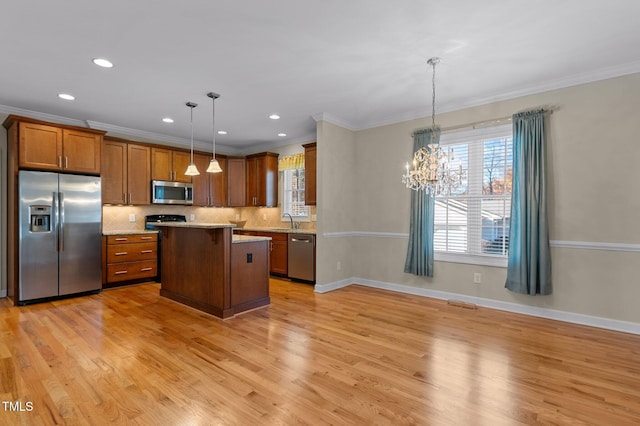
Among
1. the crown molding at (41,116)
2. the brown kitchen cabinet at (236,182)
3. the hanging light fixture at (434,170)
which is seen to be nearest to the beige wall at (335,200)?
the hanging light fixture at (434,170)

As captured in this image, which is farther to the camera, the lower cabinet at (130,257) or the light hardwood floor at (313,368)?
the lower cabinet at (130,257)

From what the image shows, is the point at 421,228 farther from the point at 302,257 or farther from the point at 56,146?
the point at 56,146

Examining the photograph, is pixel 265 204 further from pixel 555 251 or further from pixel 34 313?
pixel 555 251

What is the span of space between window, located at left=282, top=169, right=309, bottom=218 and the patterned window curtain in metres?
0.13

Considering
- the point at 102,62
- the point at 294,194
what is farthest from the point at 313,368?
the point at 294,194

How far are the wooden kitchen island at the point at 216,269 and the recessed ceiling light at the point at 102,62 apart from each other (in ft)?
6.15

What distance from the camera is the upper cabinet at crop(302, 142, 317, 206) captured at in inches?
226

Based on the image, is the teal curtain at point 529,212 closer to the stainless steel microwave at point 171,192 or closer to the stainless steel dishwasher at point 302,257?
the stainless steel dishwasher at point 302,257

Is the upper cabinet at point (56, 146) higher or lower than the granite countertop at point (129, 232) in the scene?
higher

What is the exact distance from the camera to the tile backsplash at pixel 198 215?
18.8 ft

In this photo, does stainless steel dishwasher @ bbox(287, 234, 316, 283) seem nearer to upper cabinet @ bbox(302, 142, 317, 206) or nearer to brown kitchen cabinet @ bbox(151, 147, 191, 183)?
upper cabinet @ bbox(302, 142, 317, 206)

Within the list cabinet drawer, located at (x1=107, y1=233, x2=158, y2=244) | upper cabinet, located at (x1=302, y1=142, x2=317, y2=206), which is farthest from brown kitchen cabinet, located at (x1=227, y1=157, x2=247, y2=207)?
upper cabinet, located at (x1=302, y1=142, x2=317, y2=206)

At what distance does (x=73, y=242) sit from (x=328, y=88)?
4167 mm

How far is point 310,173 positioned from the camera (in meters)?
5.79
